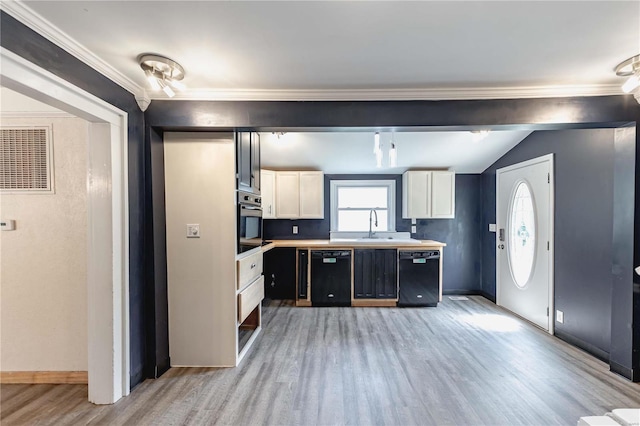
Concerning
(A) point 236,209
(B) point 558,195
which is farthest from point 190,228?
(B) point 558,195

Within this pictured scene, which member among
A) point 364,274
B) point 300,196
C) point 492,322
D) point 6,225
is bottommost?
point 492,322

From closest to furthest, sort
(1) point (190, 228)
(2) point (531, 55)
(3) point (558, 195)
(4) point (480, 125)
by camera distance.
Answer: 1. (2) point (531, 55)
2. (4) point (480, 125)
3. (1) point (190, 228)
4. (3) point (558, 195)

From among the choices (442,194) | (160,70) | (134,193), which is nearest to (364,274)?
(442,194)

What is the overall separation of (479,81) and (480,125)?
12.7 inches

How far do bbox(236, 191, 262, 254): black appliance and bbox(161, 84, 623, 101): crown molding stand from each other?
80 cm

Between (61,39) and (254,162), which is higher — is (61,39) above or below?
above

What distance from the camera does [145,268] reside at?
2074 millimetres

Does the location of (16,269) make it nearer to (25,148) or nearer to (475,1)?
(25,148)

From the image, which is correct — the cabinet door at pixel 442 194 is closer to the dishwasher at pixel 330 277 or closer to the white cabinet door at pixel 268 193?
the dishwasher at pixel 330 277

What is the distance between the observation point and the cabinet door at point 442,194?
13.5 ft

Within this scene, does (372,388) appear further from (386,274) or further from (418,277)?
(418,277)

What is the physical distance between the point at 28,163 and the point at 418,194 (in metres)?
4.30

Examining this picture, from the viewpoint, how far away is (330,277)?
3.83 m

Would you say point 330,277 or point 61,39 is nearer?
point 61,39
